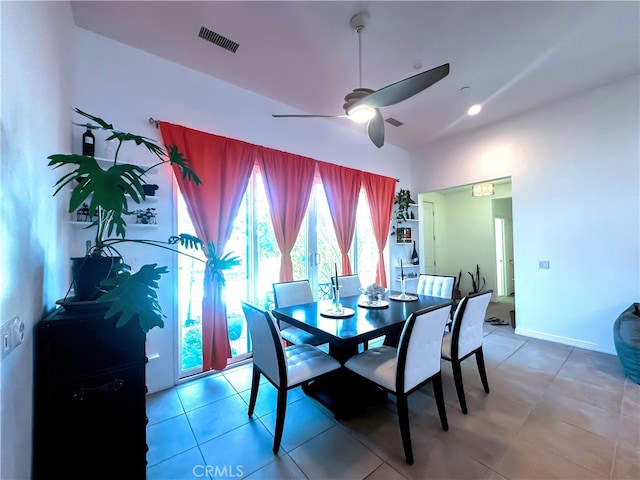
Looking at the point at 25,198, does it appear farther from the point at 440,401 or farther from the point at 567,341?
the point at 567,341

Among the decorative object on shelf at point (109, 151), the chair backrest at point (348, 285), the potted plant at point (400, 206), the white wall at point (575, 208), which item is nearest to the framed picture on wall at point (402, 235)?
the potted plant at point (400, 206)

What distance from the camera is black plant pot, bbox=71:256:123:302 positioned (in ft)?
4.38

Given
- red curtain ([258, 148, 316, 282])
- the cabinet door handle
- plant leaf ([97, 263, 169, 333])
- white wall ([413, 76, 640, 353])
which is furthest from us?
red curtain ([258, 148, 316, 282])

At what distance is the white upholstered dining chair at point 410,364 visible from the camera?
1.62 metres

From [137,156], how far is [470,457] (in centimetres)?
357

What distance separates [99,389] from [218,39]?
2.84 m

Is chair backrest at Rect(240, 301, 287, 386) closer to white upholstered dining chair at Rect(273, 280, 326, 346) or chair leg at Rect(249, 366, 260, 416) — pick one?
chair leg at Rect(249, 366, 260, 416)

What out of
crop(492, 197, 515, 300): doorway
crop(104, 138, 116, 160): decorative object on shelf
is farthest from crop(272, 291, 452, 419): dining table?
crop(492, 197, 515, 300): doorway

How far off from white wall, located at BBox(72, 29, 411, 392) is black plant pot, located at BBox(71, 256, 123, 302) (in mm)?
1147

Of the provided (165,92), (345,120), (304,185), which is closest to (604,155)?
(345,120)

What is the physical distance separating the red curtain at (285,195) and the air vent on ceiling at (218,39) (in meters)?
1.02

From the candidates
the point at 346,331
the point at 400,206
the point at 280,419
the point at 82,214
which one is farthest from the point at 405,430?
the point at 400,206

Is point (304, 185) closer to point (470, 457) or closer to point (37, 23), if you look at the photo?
point (37, 23)

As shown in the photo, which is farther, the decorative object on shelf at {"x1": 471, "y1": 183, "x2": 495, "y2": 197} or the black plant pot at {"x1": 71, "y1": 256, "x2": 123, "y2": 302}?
the decorative object on shelf at {"x1": 471, "y1": 183, "x2": 495, "y2": 197}
